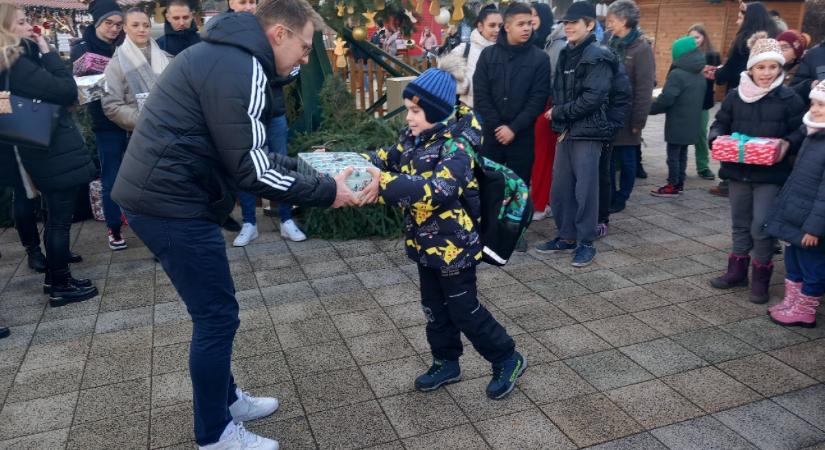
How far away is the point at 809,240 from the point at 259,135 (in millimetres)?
3371

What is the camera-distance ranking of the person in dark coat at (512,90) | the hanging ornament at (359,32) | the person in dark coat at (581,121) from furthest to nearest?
the hanging ornament at (359,32), the person in dark coat at (512,90), the person in dark coat at (581,121)

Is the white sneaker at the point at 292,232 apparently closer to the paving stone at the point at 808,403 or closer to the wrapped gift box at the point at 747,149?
the wrapped gift box at the point at 747,149

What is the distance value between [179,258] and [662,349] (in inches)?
112

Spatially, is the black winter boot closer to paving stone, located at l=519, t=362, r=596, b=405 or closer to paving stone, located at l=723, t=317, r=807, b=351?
paving stone, located at l=519, t=362, r=596, b=405

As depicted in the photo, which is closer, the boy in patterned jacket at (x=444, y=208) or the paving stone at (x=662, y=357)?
the boy in patterned jacket at (x=444, y=208)

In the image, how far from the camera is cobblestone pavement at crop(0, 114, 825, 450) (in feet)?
10.4

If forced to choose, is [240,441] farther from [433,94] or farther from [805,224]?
[805,224]

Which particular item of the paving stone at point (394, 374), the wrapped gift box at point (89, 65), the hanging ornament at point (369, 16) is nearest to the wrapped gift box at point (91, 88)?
the wrapped gift box at point (89, 65)

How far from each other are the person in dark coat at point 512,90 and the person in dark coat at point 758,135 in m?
1.47

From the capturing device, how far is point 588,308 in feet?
14.8

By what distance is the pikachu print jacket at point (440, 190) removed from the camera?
284 centimetres

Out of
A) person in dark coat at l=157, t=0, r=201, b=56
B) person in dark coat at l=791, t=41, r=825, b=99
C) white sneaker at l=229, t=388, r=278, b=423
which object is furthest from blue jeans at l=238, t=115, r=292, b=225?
person in dark coat at l=791, t=41, r=825, b=99

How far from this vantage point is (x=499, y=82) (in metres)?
5.58

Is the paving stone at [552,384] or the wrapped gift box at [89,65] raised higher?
the wrapped gift box at [89,65]
